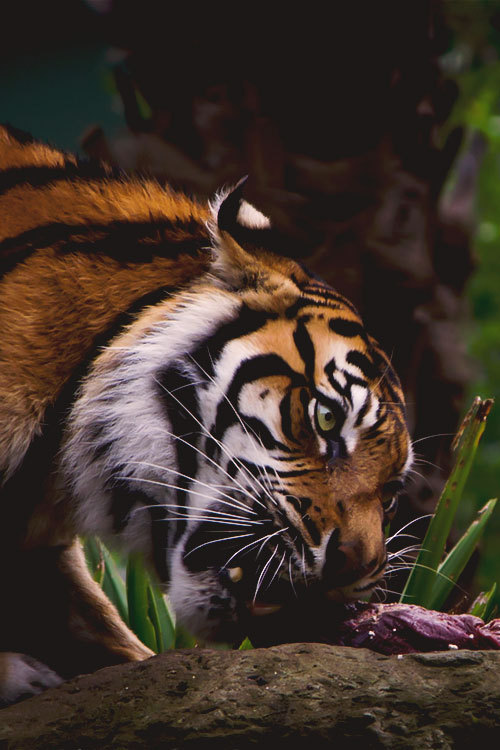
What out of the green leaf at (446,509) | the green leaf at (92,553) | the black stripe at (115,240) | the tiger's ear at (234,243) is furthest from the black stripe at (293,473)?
the green leaf at (92,553)

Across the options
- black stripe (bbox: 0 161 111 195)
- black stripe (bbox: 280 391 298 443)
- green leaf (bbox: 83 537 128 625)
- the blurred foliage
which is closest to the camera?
black stripe (bbox: 280 391 298 443)

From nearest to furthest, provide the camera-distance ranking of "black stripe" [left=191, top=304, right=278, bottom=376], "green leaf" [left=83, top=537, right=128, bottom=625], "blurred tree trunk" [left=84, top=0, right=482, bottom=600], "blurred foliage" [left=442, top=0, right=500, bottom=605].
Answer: "black stripe" [left=191, top=304, right=278, bottom=376] → "green leaf" [left=83, top=537, right=128, bottom=625] → "blurred tree trunk" [left=84, top=0, right=482, bottom=600] → "blurred foliage" [left=442, top=0, right=500, bottom=605]

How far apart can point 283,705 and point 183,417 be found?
2.53 feet

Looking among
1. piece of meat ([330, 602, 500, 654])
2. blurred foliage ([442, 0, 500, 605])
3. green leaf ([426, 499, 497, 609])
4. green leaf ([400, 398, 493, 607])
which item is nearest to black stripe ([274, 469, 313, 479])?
piece of meat ([330, 602, 500, 654])

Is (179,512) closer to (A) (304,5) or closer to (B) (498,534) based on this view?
(A) (304,5)

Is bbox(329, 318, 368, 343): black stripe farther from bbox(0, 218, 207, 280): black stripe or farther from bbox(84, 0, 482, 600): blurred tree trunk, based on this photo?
bbox(84, 0, 482, 600): blurred tree trunk

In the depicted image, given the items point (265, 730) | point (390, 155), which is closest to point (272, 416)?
point (265, 730)

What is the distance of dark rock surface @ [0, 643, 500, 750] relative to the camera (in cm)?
180

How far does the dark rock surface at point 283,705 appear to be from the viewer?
5.92ft

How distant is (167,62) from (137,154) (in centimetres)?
39

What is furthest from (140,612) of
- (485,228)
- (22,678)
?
(485,228)

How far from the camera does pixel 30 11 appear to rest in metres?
7.91

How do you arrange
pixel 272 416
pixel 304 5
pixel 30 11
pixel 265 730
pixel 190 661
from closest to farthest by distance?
pixel 265 730, pixel 190 661, pixel 272 416, pixel 304 5, pixel 30 11

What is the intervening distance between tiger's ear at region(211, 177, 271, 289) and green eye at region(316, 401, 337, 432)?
375 millimetres
